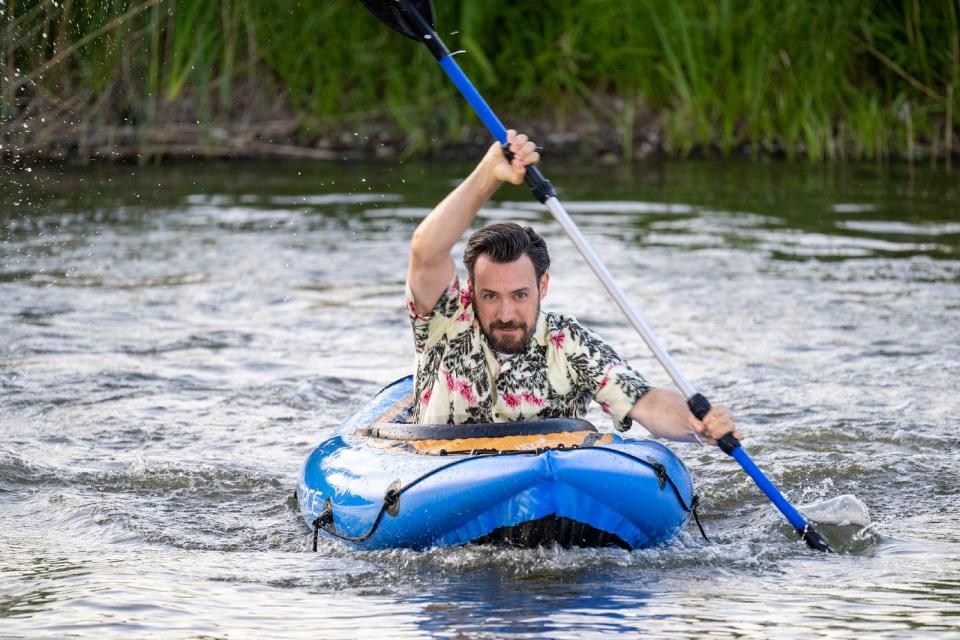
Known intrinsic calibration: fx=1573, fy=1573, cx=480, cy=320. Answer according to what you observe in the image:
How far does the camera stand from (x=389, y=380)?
25.2 ft

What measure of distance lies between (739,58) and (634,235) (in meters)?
2.84

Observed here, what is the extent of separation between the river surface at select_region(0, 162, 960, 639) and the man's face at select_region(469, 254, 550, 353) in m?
0.69

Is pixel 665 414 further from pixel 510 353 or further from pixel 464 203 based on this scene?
pixel 464 203

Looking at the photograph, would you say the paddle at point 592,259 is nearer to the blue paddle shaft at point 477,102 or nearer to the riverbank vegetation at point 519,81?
the blue paddle shaft at point 477,102

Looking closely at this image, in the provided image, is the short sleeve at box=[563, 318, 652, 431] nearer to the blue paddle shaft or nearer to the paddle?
the paddle

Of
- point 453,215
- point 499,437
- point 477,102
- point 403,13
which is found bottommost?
point 499,437

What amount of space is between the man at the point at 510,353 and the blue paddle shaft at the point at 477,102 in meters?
0.10

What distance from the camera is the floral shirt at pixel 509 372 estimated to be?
4.97 metres

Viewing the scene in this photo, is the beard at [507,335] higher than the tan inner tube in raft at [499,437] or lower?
higher

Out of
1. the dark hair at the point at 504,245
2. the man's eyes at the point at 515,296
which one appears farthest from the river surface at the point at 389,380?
the dark hair at the point at 504,245

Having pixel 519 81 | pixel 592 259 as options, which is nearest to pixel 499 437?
pixel 592 259

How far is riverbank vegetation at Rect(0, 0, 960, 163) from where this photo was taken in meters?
12.5

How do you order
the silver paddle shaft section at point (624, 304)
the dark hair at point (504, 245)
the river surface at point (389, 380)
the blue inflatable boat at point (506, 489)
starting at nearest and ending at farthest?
the river surface at point (389, 380)
the blue inflatable boat at point (506, 489)
the dark hair at point (504, 245)
the silver paddle shaft section at point (624, 304)

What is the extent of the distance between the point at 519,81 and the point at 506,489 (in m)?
9.97
